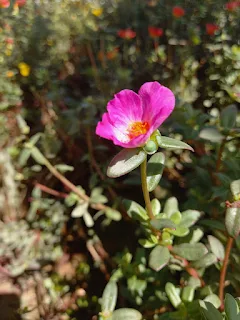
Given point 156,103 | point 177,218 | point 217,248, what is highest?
point 156,103

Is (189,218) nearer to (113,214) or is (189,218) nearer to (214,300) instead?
(214,300)

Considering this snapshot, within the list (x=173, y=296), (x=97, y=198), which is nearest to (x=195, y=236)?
(x=173, y=296)

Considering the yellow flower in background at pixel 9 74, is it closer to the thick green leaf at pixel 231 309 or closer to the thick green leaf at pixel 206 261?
the thick green leaf at pixel 206 261

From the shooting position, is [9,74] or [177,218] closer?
[177,218]

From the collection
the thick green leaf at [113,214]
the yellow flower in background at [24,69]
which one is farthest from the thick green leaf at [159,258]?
the yellow flower in background at [24,69]

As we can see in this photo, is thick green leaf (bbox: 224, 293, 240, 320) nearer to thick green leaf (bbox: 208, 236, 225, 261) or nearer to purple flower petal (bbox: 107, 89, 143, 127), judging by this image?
thick green leaf (bbox: 208, 236, 225, 261)

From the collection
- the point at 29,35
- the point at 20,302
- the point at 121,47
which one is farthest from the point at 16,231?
the point at 121,47
